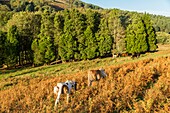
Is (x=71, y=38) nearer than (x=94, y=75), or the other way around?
(x=94, y=75)

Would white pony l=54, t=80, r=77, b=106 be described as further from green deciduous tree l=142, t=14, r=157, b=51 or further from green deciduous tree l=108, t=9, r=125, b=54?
green deciduous tree l=108, t=9, r=125, b=54

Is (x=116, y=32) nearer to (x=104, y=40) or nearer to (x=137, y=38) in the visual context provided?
(x=104, y=40)

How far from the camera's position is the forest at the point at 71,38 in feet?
196

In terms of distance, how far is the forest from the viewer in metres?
59.7

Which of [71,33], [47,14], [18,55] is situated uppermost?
[47,14]

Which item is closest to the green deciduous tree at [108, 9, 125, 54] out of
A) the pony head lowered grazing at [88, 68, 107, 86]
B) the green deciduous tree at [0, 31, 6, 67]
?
the green deciduous tree at [0, 31, 6, 67]

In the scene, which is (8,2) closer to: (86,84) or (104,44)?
(104,44)


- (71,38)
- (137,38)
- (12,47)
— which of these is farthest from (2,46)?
(137,38)

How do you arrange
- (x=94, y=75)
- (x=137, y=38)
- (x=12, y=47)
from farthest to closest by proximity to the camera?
1. (x=137, y=38)
2. (x=12, y=47)
3. (x=94, y=75)

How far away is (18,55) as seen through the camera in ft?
199

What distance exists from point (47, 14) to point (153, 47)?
1085 inches

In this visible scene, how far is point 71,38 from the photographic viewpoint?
203 feet

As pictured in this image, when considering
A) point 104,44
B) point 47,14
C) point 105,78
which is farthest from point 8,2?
point 105,78

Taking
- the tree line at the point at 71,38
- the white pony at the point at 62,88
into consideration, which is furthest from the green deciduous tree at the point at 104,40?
the white pony at the point at 62,88
